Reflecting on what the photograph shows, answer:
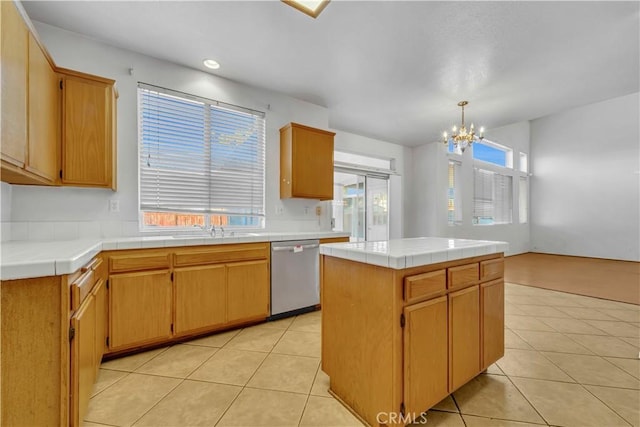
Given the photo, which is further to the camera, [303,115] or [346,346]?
[303,115]

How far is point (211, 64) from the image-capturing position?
2.83 m

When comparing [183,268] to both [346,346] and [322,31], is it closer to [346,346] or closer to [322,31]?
[346,346]

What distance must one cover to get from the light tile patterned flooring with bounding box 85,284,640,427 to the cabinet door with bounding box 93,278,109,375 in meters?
0.19

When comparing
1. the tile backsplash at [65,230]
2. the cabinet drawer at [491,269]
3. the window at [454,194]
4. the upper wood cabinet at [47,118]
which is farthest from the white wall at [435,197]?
the upper wood cabinet at [47,118]

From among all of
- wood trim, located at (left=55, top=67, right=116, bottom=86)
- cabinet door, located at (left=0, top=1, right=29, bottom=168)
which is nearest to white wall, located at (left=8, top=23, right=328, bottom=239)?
wood trim, located at (left=55, top=67, right=116, bottom=86)

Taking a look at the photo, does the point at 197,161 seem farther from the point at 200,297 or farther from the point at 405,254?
the point at 405,254

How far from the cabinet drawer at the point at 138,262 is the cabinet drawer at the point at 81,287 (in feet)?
1.37

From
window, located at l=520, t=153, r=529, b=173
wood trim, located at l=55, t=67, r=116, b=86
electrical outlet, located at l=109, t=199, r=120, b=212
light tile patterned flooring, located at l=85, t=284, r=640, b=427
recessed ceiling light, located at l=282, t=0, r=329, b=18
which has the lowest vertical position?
light tile patterned flooring, located at l=85, t=284, r=640, b=427

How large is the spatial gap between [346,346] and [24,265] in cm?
157

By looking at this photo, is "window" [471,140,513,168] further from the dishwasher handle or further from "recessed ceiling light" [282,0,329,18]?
"recessed ceiling light" [282,0,329,18]

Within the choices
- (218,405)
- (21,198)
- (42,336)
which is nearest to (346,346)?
(218,405)

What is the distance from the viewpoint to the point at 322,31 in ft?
7.67

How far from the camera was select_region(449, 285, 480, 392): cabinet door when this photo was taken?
1512mm

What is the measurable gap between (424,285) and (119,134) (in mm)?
2971
